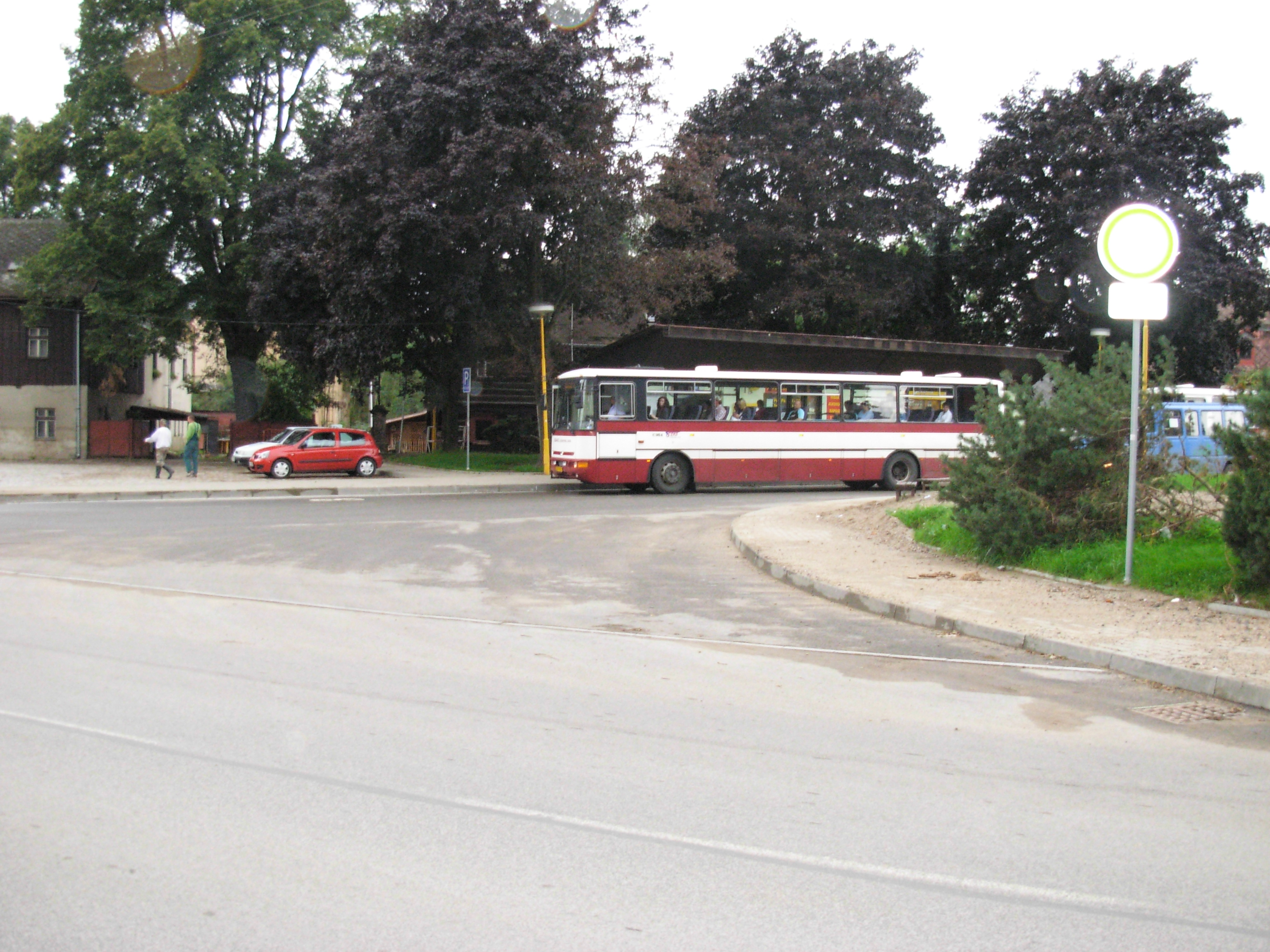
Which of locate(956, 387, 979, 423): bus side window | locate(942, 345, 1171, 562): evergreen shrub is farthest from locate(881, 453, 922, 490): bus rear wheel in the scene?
locate(942, 345, 1171, 562): evergreen shrub

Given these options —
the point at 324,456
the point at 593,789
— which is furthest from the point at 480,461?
the point at 593,789

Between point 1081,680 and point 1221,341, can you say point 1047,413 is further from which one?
point 1221,341

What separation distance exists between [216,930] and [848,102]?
1723 inches

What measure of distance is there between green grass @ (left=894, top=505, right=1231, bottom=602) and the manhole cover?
3294 mm

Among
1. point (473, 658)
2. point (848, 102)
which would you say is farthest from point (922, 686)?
point (848, 102)

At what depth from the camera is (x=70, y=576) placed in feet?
40.0

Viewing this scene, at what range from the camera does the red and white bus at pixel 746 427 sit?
89.9 feet

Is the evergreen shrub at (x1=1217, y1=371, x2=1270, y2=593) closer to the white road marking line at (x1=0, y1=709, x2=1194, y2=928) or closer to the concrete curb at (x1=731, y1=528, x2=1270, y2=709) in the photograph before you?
the concrete curb at (x1=731, y1=528, x2=1270, y2=709)

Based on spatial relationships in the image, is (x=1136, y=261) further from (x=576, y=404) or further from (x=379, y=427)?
(x=379, y=427)

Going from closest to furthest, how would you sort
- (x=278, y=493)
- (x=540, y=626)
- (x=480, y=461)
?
(x=540, y=626) < (x=278, y=493) < (x=480, y=461)

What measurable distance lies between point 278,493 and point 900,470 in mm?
16449

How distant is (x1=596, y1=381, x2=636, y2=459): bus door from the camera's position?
27156 mm

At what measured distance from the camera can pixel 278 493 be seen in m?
28.0

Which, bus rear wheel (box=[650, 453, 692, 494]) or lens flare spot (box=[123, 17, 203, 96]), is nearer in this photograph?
bus rear wheel (box=[650, 453, 692, 494])
